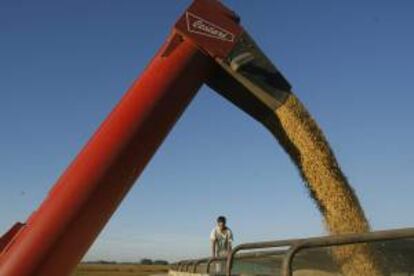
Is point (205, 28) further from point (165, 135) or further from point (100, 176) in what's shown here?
point (100, 176)

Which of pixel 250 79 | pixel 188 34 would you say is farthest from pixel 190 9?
pixel 250 79

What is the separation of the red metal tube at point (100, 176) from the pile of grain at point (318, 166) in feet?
3.11

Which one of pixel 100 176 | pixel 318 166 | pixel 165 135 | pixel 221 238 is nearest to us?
pixel 100 176

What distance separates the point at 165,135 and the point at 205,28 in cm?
109

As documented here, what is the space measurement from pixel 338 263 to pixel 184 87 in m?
1.91

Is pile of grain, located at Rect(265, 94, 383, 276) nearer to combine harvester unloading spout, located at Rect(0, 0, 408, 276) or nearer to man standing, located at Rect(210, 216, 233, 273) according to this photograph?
combine harvester unloading spout, located at Rect(0, 0, 408, 276)

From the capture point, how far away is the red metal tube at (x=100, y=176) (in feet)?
15.3

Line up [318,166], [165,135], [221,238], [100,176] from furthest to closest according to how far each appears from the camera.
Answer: [221,238] → [318,166] → [165,135] → [100,176]

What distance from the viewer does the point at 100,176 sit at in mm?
4867

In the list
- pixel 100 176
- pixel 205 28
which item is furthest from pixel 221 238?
pixel 100 176

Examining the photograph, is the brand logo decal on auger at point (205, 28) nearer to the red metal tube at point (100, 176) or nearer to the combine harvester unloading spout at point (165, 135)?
the combine harvester unloading spout at point (165, 135)

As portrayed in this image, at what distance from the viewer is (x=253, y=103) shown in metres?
5.99

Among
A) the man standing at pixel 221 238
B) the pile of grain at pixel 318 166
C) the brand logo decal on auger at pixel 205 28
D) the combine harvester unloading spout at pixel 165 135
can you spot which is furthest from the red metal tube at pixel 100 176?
the man standing at pixel 221 238

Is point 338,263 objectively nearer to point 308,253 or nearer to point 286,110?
point 308,253
